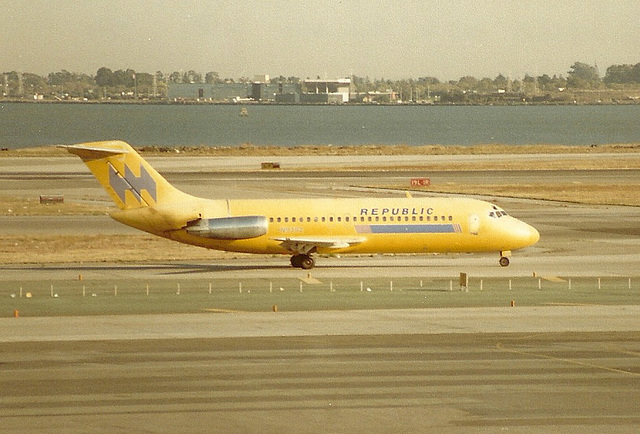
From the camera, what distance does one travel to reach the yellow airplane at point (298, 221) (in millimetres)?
52938

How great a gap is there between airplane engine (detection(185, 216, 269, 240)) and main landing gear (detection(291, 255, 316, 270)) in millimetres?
2805

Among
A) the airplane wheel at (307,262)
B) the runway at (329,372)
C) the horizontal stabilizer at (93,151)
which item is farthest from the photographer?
the airplane wheel at (307,262)

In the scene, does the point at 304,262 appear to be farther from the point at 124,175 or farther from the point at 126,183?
the point at 124,175

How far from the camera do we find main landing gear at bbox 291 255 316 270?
55.2m

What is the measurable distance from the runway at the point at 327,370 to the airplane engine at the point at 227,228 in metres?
2.36

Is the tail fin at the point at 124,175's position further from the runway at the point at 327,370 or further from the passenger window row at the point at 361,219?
the passenger window row at the point at 361,219

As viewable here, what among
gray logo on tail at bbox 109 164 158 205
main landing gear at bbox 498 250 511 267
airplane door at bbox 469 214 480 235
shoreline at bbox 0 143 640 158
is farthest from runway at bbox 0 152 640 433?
shoreline at bbox 0 143 640 158

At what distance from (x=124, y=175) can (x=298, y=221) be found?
31.1 feet

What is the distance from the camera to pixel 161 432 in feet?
84.5

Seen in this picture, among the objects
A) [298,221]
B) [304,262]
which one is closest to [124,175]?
[298,221]

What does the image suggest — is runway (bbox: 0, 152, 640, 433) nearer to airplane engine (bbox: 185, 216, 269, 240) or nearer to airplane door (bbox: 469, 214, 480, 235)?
airplane engine (bbox: 185, 216, 269, 240)

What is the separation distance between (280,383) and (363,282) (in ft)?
68.3

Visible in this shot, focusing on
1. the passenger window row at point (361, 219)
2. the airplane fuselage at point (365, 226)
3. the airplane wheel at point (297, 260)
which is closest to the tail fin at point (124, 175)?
the airplane fuselage at point (365, 226)

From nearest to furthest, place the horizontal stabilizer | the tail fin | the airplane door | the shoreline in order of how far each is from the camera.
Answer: the horizontal stabilizer < the tail fin < the airplane door < the shoreline
